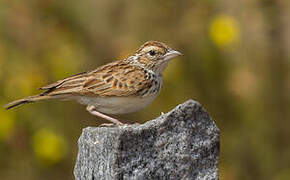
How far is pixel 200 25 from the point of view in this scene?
10.0 meters

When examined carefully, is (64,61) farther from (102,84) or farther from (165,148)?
(165,148)

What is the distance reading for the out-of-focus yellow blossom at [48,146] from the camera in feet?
31.2

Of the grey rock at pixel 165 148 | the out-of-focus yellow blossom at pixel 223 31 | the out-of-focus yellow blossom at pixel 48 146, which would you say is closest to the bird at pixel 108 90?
the grey rock at pixel 165 148

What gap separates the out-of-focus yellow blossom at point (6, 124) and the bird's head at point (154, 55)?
3240 millimetres

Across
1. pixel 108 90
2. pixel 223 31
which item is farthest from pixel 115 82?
pixel 223 31

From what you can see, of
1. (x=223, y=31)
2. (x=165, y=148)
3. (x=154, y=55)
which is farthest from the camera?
(x=223, y=31)

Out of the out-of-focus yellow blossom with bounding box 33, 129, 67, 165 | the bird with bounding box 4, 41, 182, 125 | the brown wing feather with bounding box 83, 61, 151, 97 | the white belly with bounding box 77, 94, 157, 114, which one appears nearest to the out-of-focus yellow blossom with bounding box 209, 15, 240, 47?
the out-of-focus yellow blossom with bounding box 33, 129, 67, 165

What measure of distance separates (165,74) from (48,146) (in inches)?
89.7

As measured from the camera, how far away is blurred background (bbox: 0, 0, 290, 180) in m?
9.66

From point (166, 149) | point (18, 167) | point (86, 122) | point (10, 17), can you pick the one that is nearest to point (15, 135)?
point (18, 167)

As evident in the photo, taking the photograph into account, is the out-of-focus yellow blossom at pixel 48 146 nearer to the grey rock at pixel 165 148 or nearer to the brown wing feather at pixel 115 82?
the brown wing feather at pixel 115 82

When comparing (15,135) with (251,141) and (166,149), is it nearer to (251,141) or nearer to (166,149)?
(251,141)

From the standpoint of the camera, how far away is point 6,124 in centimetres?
950

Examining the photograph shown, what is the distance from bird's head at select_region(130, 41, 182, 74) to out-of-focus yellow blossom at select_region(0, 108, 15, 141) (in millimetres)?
3240
